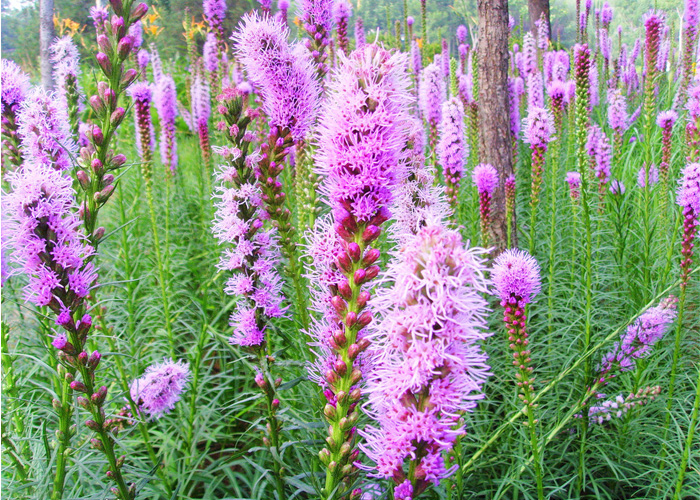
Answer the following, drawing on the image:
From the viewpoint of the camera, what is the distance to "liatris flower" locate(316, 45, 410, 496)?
45.8 inches

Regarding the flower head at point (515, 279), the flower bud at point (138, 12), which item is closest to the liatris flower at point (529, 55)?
the flower head at point (515, 279)

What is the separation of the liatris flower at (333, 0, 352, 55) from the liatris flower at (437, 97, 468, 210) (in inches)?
35.3

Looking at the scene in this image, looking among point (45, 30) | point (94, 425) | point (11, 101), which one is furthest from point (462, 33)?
point (94, 425)

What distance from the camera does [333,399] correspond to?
1414mm

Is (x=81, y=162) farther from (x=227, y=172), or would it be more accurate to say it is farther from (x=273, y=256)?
(x=273, y=256)

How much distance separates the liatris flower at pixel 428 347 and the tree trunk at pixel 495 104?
2.92 meters

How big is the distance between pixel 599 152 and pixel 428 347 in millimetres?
3737

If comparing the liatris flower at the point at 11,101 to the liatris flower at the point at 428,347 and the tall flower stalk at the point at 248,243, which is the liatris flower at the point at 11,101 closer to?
the tall flower stalk at the point at 248,243

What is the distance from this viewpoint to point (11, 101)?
216 centimetres

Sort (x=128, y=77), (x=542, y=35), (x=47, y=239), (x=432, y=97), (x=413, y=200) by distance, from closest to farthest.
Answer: (x=47, y=239) < (x=128, y=77) < (x=413, y=200) < (x=432, y=97) < (x=542, y=35)

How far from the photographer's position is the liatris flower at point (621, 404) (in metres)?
2.28

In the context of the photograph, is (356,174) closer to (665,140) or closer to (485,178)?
(485,178)

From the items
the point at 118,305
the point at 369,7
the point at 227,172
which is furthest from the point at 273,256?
the point at 369,7

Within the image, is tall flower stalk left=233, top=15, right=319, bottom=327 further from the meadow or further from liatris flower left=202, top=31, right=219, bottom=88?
liatris flower left=202, top=31, right=219, bottom=88
